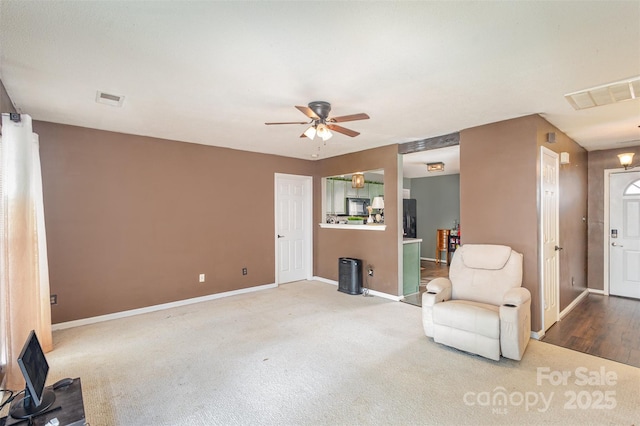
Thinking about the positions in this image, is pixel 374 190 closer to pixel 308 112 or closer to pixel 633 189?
pixel 633 189

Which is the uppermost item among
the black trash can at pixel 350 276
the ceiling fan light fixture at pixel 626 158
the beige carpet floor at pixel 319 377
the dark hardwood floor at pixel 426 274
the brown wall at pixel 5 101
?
the brown wall at pixel 5 101

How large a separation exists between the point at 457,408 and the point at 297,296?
3.16 metres

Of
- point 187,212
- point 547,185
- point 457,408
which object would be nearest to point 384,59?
point 457,408

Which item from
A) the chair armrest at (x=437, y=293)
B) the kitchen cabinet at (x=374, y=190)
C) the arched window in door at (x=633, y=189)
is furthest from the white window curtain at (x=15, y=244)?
the arched window in door at (x=633, y=189)

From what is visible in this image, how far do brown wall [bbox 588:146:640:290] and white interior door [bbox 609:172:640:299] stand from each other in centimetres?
11

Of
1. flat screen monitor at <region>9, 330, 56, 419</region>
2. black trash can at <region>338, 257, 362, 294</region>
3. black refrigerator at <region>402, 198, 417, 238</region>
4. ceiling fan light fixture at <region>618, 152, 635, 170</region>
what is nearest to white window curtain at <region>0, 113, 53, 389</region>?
flat screen monitor at <region>9, 330, 56, 419</region>

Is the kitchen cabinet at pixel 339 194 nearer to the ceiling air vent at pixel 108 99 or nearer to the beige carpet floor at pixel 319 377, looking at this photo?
the beige carpet floor at pixel 319 377

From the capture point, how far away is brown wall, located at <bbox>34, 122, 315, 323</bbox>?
3797 mm

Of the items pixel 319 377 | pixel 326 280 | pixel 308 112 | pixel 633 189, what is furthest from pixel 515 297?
pixel 633 189

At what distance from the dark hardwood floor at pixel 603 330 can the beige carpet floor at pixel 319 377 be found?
0.77 feet

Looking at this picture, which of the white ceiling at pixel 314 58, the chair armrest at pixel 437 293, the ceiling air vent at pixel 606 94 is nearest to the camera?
the white ceiling at pixel 314 58

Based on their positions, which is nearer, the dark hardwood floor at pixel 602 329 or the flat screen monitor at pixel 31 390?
the flat screen monitor at pixel 31 390

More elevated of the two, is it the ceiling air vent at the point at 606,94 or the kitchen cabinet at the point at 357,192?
the ceiling air vent at the point at 606,94

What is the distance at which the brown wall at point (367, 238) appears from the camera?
493cm
